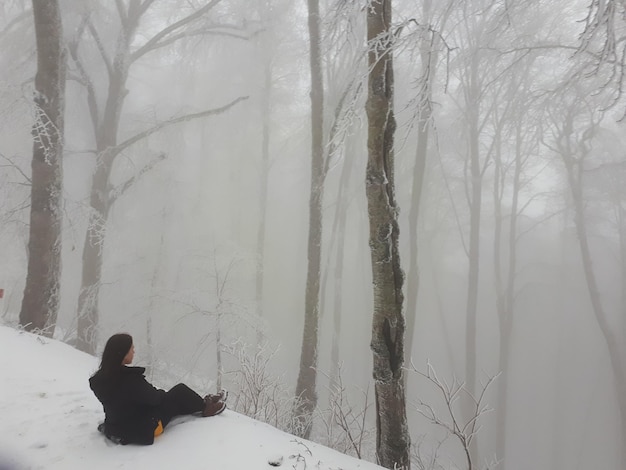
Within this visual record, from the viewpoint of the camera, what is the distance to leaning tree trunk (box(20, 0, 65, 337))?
5.58m

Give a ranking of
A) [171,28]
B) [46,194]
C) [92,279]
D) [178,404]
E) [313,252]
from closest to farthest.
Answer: [178,404] < [46,194] < [313,252] < [171,28] < [92,279]

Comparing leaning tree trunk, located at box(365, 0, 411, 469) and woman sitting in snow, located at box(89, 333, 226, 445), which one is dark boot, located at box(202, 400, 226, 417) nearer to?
woman sitting in snow, located at box(89, 333, 226, 445)

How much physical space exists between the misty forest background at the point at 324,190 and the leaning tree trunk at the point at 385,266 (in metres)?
0.18

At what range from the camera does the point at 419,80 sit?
3.46 meters

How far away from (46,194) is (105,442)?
14.5 ft

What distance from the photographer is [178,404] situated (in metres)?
2.81

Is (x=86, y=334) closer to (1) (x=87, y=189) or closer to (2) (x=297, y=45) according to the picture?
(1) (x=87, y=189)

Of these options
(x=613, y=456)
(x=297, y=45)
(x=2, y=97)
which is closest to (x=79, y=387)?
(x=2, y=97)

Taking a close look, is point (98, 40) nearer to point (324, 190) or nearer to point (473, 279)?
point (324, 190)

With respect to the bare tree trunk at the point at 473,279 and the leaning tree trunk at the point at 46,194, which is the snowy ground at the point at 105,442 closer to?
the leaning tree trunk at the point at 46,194

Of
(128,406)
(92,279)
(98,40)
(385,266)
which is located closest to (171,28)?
(98,40)

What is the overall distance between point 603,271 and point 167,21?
88.9 ft

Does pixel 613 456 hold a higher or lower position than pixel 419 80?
lower

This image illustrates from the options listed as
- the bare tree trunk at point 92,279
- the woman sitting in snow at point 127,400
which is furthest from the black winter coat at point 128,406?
the bare tree trunk at point 92,279
